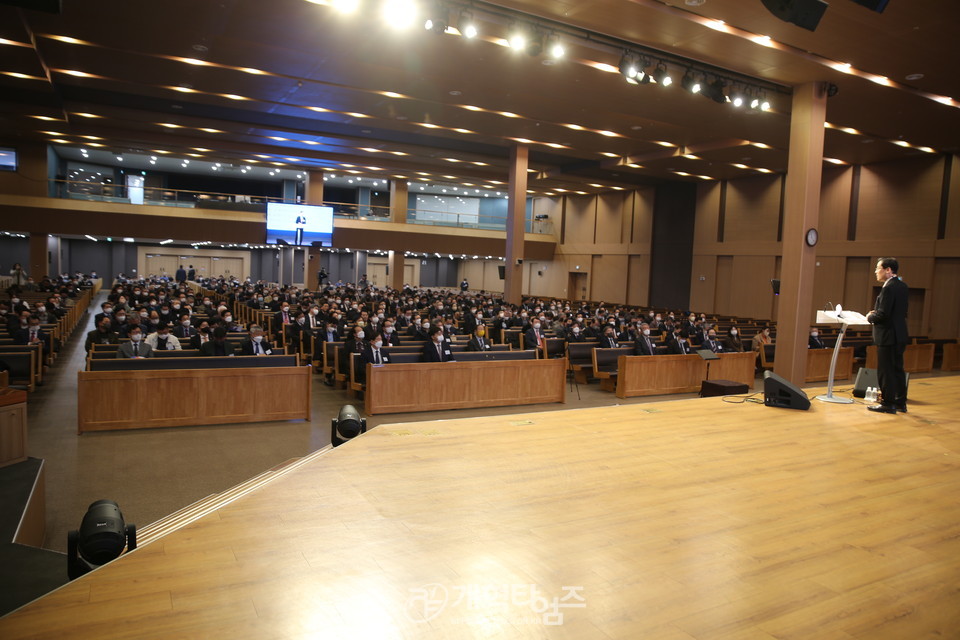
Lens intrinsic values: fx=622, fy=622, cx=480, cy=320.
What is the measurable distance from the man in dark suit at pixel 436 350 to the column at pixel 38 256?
65.2ft

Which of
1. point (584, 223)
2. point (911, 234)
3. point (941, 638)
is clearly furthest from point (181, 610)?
point (584, 223)

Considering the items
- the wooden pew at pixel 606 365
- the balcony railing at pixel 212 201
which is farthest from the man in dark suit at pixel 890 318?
the balcony railing at pixel 212 201

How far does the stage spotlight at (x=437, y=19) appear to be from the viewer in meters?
8.46

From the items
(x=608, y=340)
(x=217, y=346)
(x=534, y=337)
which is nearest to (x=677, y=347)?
(x=608, y=340)

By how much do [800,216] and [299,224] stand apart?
17.2 meters

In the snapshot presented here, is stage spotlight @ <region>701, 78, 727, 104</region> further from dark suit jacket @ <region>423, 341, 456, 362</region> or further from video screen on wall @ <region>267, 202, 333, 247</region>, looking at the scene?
video screen on wall @ <region>267, 202, 333, 247</region>

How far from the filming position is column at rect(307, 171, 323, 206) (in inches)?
1023

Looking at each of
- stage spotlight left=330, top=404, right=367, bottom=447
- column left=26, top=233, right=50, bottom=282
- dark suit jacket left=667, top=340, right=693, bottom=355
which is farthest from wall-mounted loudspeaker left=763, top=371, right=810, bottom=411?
column left=26, top=233, right=50, bottom=282

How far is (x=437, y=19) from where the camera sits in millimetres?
8484

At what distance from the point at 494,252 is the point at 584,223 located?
200 inches

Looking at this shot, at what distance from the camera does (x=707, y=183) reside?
955 inches

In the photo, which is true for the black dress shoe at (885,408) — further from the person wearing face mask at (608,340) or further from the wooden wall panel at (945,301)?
the wooden wall panel at (945,301)

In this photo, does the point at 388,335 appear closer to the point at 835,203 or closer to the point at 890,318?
the point at 890,318

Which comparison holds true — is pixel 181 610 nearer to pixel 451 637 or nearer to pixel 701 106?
pixel 451 637
